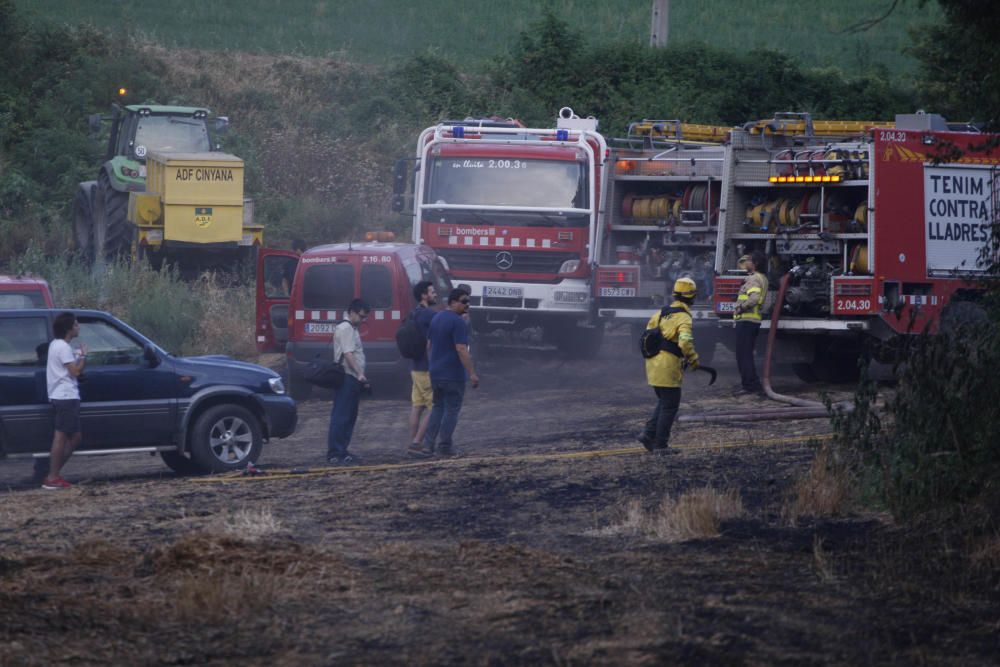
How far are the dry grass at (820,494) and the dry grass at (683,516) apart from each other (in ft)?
1.17

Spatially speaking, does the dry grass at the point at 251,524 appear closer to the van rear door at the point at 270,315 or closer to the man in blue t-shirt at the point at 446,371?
the man in blue t-shirt at the point at 446,371

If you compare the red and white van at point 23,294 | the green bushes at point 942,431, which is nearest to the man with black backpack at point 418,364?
the red and white van at point 23,294

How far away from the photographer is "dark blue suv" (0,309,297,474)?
A: 37.8 ft

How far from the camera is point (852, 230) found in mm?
16031

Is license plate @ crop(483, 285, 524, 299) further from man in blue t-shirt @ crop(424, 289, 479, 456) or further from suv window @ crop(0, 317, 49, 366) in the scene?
suv window @ crop(0, 317, 49, 366)

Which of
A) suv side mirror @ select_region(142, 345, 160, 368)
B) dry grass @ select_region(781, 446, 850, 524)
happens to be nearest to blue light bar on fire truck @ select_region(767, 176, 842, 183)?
dry grass @ select_region(781, 446, 850, 524)

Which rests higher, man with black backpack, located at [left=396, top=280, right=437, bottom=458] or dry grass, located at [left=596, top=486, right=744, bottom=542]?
man with black backpack, located at [left=396, top=280, right=437, bottom=458]

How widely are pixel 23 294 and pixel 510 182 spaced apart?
759cm

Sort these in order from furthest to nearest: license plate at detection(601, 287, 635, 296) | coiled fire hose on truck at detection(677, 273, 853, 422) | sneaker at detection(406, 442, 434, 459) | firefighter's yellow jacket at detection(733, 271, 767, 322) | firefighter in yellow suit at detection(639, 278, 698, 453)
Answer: license plate at detection(601, 287, 635, 296), firefighter's yellow jacket at detection(733, 271, 767, 322), coiled fire hose on truck at detection(677, 273, 853, 422), sneaker at detection(406, 442, 434, 459), firefighter in yellow suit at detection(639, 278, 698, 453)

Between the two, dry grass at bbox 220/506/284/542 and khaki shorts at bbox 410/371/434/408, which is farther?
khaki shorts at bbox 410/371/434/408

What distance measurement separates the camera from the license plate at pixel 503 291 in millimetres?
19031

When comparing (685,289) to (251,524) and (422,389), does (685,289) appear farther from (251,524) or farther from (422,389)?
(251,524)

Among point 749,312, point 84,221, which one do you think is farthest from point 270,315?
point 84,221

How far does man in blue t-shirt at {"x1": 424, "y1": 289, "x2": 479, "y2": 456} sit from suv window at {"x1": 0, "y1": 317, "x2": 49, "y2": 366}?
136 inches
